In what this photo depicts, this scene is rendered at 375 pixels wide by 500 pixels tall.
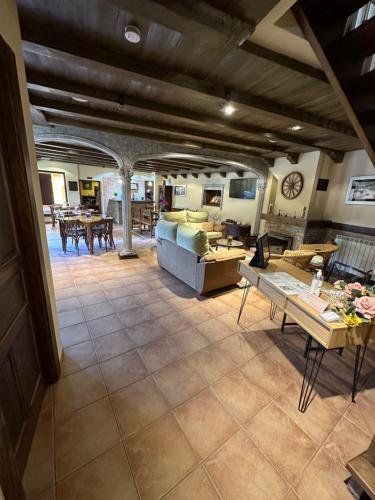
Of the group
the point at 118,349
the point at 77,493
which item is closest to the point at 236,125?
the point at 118,349

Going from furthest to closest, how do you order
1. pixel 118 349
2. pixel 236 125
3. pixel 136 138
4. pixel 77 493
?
pixel 136 138 < pixel 236 125 < pixel 118 349 < pixel 77 493

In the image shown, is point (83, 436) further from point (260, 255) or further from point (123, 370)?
point (260, 255)

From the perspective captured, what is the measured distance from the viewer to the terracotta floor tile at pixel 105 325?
2.24 m

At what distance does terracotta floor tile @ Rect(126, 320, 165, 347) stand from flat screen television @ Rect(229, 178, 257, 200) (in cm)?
534

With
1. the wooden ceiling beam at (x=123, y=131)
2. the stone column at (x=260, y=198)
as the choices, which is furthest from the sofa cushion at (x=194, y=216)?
the wooden ceiling beam at (x=123, y=131)

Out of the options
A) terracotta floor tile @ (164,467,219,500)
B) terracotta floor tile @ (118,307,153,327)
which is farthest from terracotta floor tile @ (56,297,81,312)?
terracotta floor tile @ (164,467,219,500)

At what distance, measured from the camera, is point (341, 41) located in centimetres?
137

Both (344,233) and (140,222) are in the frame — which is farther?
(140,222)

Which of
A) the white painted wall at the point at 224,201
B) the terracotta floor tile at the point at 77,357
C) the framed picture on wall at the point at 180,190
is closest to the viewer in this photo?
the terracotta floor tile at the point at 77,357

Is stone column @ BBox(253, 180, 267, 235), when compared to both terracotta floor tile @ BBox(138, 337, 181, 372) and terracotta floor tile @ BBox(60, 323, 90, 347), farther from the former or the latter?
terracotta floor tile @ BBox(60, 323, 90, 347)

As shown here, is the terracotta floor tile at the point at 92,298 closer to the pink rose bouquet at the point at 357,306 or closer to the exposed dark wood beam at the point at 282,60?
the pink rose bouquet at the point at 357,306

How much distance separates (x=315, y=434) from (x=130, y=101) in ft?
11.7

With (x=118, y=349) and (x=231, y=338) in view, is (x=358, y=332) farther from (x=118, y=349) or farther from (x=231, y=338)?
(x=118, y=349)

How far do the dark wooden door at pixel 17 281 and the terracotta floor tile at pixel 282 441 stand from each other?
130 cm
